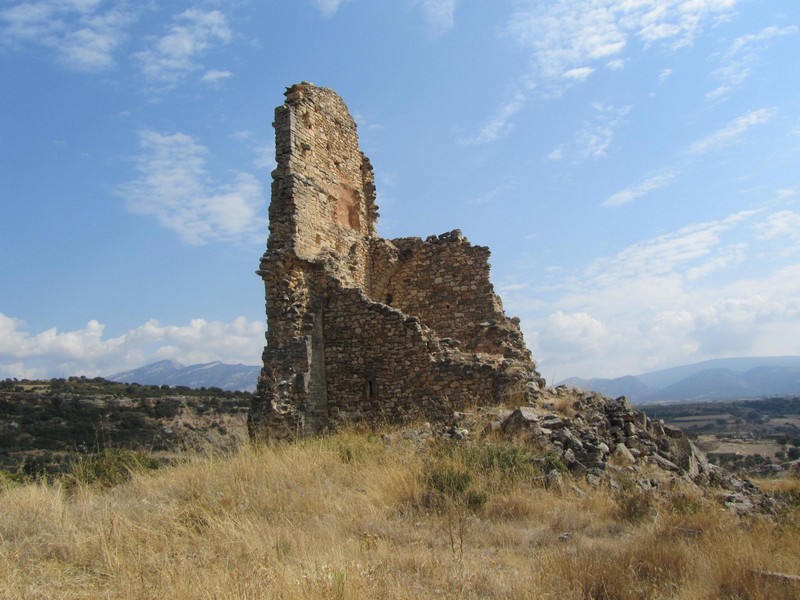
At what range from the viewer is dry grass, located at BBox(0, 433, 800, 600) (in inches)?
159

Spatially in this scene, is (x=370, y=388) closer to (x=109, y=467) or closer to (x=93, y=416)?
(x=109, y=467)

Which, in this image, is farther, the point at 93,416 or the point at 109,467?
the point at 93,416

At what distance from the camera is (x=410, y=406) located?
11.1m

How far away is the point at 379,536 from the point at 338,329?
6.85 meters

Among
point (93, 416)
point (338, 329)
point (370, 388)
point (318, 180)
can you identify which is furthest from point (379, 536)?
point (93, 416)

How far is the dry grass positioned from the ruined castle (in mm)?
3217

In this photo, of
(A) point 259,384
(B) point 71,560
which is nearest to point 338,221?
(A) point 259,384

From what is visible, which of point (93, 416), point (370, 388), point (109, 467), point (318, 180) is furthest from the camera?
point (93, 416)

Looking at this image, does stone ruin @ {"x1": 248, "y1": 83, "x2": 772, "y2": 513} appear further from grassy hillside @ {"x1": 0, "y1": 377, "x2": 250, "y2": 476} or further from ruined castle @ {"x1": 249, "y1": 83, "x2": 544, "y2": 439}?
grassy hillside @ {"x1": 0, "y1": 377, "x2": 250, "y2": 476}

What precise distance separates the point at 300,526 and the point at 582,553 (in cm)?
256

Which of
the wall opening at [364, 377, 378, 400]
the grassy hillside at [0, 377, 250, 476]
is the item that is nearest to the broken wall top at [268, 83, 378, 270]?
the wall opening at [364, 377, 378, 400]

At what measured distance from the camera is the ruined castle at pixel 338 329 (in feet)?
35.6

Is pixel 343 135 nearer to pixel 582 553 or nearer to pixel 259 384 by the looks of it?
pixel 259 384

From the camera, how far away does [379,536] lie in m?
5.24
